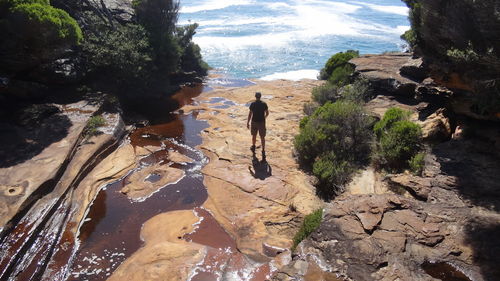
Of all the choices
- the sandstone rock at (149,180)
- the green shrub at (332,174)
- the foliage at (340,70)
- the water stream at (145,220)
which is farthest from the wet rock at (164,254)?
the foliage at (340,70)

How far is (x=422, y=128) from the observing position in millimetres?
8211

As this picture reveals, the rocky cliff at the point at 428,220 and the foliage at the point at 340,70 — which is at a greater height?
the foliage at the point at 340,70

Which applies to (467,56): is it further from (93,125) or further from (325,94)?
(93,125)

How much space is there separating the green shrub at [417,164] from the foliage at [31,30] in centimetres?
1040

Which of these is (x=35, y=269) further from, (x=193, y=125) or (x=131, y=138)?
(x=193, y=125)

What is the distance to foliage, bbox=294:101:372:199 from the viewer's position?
8453mm

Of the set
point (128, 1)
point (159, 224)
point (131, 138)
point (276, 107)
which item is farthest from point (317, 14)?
point (159, 224)

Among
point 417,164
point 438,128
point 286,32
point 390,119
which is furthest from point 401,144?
point 286,32

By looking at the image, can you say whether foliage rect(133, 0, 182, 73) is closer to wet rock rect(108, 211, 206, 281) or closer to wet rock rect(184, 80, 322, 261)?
wet rock rect(184, 80, 322, 261)

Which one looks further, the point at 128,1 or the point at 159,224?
the point at 128,1

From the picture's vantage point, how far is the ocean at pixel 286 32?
32.3 m

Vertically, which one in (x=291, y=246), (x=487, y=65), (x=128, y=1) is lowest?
(x=291, y=246)

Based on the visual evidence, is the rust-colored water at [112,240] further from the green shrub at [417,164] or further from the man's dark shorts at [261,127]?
the green shrub at [417,164]

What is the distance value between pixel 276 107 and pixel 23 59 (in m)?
10.0
